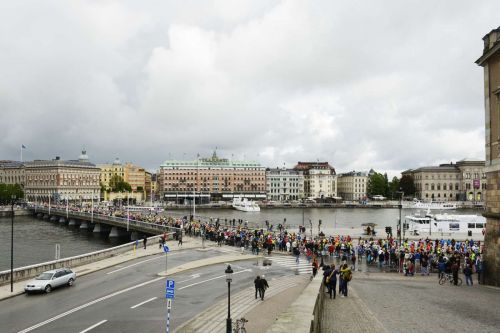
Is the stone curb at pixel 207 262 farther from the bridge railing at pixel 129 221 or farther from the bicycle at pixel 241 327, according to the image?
the bridge railing at pixel 129 221

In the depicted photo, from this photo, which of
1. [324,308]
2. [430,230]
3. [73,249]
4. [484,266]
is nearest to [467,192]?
[430,230]

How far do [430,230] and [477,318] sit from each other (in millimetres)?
45554

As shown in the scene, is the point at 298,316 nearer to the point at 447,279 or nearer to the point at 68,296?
the point at 68,296

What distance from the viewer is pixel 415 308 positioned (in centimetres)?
1886

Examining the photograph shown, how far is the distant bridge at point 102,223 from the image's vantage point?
2849 inches

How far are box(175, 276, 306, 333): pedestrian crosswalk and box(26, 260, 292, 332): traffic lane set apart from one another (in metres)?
0.73

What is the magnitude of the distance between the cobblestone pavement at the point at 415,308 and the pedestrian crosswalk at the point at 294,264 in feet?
23.0

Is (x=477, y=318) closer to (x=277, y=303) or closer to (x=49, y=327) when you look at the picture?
(x=277, y=303)

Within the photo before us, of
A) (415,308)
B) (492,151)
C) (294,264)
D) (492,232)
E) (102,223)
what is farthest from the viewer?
(102,223)

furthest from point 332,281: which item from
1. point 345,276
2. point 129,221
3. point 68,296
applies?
point 129,221

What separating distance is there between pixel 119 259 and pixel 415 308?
1107 inches

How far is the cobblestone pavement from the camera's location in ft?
52.3

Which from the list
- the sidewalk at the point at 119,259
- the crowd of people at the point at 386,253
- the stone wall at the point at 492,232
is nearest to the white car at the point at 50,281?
the sidewalk at the point at 119,259

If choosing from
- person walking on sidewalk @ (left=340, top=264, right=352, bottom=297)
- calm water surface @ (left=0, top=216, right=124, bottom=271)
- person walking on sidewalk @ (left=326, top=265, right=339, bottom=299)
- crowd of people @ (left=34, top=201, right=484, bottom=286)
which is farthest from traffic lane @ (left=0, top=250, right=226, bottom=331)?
calm water surface @ (left=0, top=216, right=124, bottom=271)
